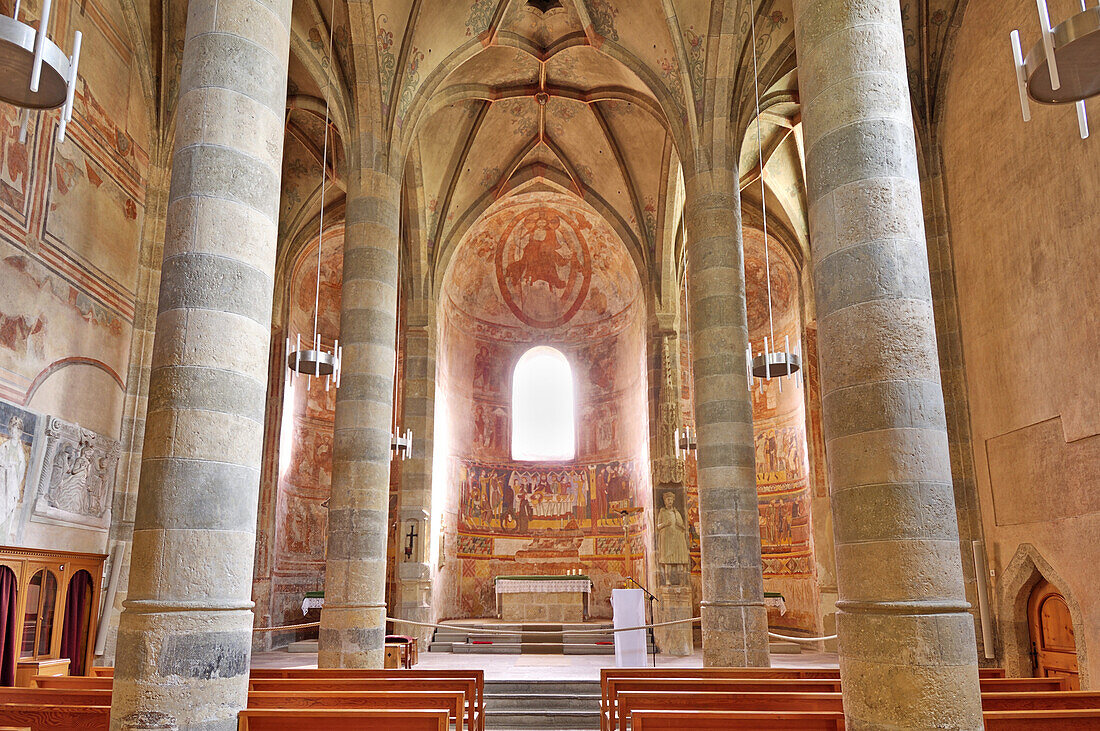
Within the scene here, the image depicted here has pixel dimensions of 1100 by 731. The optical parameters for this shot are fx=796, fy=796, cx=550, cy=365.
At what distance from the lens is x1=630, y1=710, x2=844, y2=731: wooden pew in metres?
5.64

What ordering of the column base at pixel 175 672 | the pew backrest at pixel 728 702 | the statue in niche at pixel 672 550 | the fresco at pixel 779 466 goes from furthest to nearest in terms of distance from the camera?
the fresco at pixel 779 466, the statue in niche at pixel 672 550, the pew backrest at pixel 728 702, the column base at pixel 175 672

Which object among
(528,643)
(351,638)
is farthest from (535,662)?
(351,638)

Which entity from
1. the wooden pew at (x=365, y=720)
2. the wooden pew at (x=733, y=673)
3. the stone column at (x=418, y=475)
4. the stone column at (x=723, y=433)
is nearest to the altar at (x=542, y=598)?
the stone column at (x=418, y=475)

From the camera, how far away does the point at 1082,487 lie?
392 inches

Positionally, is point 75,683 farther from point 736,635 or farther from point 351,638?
point 736,635

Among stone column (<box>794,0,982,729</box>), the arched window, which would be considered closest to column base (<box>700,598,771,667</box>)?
stone column (<box>794,0,982,729</box>)

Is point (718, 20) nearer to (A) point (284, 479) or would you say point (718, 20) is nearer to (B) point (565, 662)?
(B) point (565, 662)

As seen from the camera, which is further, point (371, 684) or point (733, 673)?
point (733, 673)

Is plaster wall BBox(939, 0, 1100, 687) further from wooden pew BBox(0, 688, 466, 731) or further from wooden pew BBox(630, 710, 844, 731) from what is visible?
wooden pew BBox(0, 688, 466, 731)

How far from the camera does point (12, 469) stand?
411 inches

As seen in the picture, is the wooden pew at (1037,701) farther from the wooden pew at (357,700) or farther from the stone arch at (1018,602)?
the stone arch at (1018,602)

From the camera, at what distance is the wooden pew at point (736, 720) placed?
5645 mm

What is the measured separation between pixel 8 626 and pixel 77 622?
1652 millimetres

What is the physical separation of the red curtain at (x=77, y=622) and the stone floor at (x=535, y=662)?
13.2 ft
